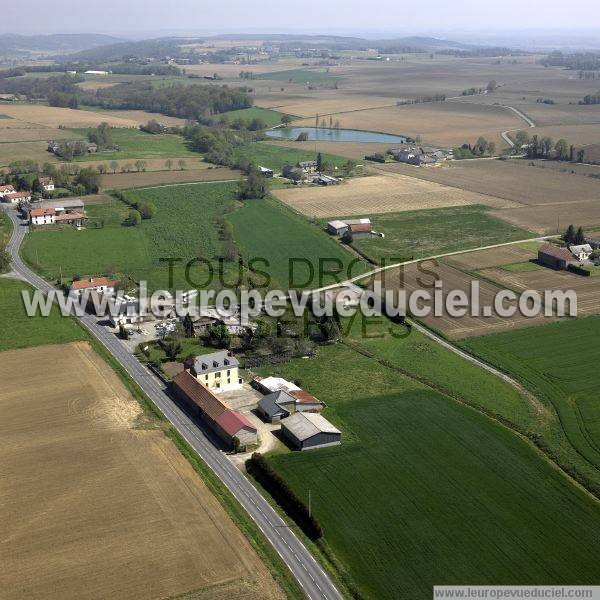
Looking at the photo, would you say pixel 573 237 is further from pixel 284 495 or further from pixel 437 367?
pixel 284 495

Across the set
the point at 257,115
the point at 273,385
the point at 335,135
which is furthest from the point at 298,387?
the point at 257,115

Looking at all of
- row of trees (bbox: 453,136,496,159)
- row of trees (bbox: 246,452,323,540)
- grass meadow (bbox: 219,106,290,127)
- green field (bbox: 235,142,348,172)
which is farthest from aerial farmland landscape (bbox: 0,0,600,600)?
grass meadow (bbox: 219,106,290,127)

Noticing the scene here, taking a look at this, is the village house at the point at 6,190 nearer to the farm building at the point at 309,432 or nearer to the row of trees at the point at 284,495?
the farm building at the point at 309,432

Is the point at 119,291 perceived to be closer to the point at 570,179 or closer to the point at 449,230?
the point at 449,230

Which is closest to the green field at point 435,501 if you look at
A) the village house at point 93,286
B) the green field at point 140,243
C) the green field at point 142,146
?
the village house at point 93,286

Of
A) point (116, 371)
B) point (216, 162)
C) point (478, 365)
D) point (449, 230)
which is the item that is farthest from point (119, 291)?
point (216, 162)

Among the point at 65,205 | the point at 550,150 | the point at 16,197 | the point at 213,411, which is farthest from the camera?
the point at 550,150
